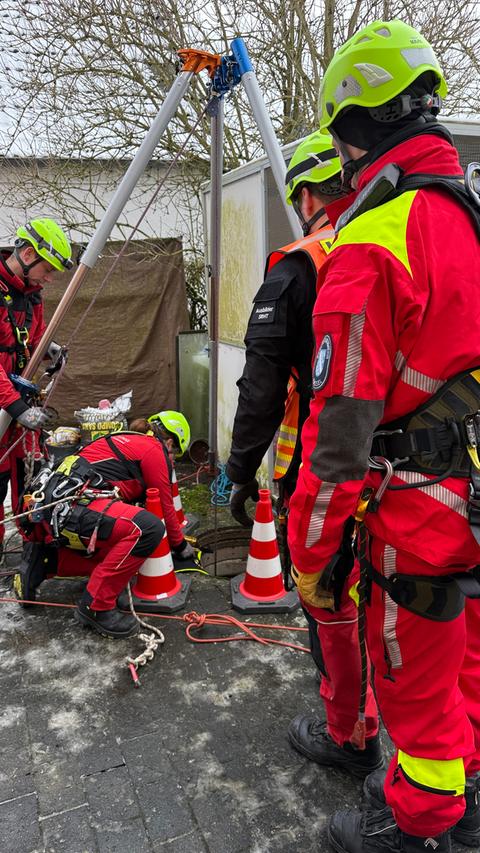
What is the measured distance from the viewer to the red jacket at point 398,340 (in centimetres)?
145

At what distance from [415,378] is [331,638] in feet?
3.77

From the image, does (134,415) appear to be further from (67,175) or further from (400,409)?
(400,409)

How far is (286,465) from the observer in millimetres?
2398

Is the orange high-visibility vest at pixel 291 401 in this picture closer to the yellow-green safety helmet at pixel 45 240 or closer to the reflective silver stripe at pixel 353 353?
the reflective silver stripe at pixel 353 353

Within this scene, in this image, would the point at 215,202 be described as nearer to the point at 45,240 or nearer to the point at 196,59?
the point at 196,59

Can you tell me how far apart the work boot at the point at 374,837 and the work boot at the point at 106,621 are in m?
1.69

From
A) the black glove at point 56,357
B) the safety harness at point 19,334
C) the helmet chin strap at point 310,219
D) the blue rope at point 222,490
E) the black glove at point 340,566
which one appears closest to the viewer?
the black glove at point 340,566

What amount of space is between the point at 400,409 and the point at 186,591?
2736 millimetres

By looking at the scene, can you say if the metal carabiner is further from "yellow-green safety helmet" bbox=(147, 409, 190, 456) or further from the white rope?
"yellow-green safety helmet" bbox=(147, 409, 190, 456)

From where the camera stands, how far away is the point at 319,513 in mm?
1637

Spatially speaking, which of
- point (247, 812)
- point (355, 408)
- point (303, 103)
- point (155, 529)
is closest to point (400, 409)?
point (355, 408)

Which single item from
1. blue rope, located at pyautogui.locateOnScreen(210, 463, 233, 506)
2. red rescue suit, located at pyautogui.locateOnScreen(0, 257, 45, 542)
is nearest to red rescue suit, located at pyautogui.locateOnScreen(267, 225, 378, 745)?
red rescue suit, located at pyautogui.locateOnScreen(0, 257, 45, 542)

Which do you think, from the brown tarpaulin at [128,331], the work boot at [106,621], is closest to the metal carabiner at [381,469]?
the work boot at [106,621]

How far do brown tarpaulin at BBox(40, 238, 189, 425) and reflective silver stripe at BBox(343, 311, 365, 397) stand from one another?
644 cm
